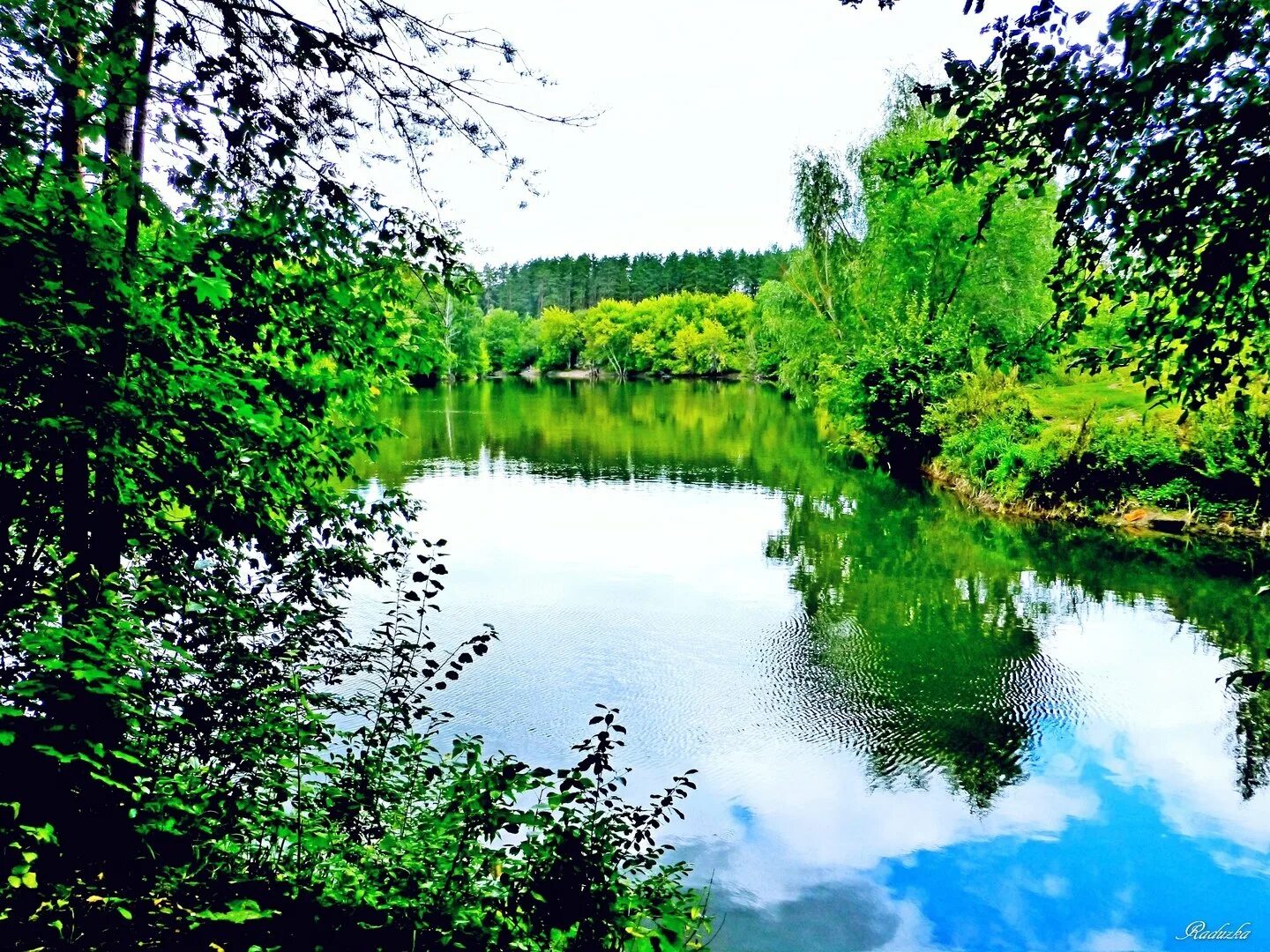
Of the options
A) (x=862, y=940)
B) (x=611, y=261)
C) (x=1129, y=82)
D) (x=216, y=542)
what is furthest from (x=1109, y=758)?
(x=611, y=261)

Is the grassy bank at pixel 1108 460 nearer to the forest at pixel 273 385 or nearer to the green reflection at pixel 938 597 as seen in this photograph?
the green reflection at pixel 938 597

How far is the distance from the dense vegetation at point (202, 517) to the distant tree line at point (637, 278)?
367ft

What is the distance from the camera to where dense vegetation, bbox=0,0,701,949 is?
3447 mm

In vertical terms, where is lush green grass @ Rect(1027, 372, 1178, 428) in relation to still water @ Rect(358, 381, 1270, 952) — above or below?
above

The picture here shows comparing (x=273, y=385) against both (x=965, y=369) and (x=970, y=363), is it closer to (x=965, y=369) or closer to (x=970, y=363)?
(x=965, y=369)

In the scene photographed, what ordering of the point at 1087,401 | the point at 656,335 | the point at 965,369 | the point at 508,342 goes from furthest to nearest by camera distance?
the point at 508,342 → the point at 656,335 → the point at 1087,401 → the point at 965,369

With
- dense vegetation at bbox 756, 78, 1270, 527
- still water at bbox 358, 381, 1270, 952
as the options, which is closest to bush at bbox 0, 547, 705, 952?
still water at bbox 358, 381, 1270, 952

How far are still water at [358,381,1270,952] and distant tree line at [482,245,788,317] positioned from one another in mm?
99993

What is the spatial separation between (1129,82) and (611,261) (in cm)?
12712

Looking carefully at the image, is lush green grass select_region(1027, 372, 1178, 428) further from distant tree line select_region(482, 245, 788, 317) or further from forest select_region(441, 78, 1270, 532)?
distant tree line select_region(482, 245, 788, 317)

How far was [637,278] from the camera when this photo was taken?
12394 cm

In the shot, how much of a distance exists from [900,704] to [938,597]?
5.08 m

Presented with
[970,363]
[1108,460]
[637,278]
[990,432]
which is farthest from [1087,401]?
[637,278]

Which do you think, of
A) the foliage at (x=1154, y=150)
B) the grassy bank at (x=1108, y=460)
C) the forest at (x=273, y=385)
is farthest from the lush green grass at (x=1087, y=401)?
the forest at (x=273, y=385)
